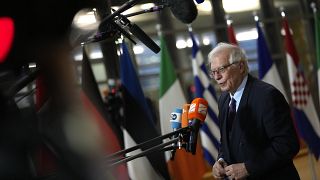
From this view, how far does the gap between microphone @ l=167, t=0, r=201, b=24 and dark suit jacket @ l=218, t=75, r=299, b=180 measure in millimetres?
914

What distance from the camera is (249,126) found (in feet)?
7.24

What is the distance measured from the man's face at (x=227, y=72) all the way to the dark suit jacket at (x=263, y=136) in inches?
Answer: 2.5

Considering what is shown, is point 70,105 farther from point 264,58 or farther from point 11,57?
point 264,58

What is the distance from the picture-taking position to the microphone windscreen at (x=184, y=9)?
1319 millimetres

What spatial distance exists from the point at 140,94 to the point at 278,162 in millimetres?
2280

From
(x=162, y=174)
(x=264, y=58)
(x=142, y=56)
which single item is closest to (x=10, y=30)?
(x=162, y=174)

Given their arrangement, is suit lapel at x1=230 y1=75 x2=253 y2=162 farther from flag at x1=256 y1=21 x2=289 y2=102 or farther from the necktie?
flag at x1=256 y1=21 x2=289 y2=102

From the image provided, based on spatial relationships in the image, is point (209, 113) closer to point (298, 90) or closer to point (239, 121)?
point (298, 90)

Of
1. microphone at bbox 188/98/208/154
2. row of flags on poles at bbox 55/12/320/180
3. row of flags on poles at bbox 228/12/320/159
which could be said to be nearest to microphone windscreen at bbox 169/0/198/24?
microphone at bbox 188/98/208/154

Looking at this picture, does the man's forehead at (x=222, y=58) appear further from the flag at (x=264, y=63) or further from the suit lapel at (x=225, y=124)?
the flag at (x=264, y=63)

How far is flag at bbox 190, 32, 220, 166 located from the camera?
4.83 meters

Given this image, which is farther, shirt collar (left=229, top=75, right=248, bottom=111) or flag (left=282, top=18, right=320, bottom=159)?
flag (left=282, top=18, right=320, bottom=159)

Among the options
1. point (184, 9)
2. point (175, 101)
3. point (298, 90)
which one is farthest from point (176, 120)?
point (298, 90)

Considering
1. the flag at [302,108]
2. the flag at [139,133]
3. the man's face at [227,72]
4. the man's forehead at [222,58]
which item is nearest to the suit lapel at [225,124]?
the man's face at [227,72]
